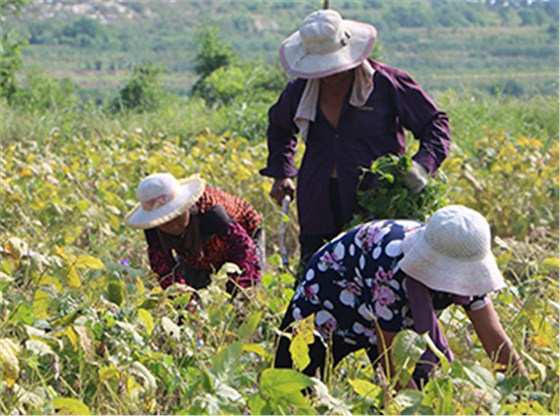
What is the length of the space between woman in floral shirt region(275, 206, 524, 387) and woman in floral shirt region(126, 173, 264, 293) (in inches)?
27.1

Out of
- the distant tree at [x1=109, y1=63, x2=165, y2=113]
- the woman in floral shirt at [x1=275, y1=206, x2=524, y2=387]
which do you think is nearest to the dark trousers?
the woman in floral shirt at [x1=275, y1=206, x2=524, y2=387]

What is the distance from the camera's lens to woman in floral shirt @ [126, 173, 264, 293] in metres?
3.42

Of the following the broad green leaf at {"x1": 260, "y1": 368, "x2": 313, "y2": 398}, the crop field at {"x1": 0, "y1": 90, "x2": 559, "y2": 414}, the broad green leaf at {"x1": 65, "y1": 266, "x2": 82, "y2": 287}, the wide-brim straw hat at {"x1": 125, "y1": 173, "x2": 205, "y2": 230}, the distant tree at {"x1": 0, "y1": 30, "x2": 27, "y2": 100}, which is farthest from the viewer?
the distant tree at {"x1": 0, "y1": 30, "x2": 27, "y2": 100}

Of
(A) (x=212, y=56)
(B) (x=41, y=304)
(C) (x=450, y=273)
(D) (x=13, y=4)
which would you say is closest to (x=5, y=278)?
(B) (x=41, y=304)

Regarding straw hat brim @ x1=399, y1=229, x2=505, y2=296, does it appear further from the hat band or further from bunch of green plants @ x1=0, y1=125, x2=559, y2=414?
the hat band

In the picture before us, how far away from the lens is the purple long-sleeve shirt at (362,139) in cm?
345

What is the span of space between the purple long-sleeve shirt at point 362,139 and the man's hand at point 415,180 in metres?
0.09

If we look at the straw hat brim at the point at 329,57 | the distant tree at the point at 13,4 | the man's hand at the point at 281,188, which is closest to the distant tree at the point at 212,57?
the distant tree at the point at 13,4

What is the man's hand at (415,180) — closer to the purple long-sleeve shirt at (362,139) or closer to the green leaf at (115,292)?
the purple long-sleeve shirt at (362,139)

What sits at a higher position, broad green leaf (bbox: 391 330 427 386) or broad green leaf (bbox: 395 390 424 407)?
broad green leaf (bbox: 391 330 427 386)

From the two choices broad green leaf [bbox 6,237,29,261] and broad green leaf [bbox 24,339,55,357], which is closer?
broad green leaf [bbox 24,339,55,357]

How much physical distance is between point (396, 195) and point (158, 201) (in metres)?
0.74

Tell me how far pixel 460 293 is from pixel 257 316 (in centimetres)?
42

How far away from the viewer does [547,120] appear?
9.70 metres
